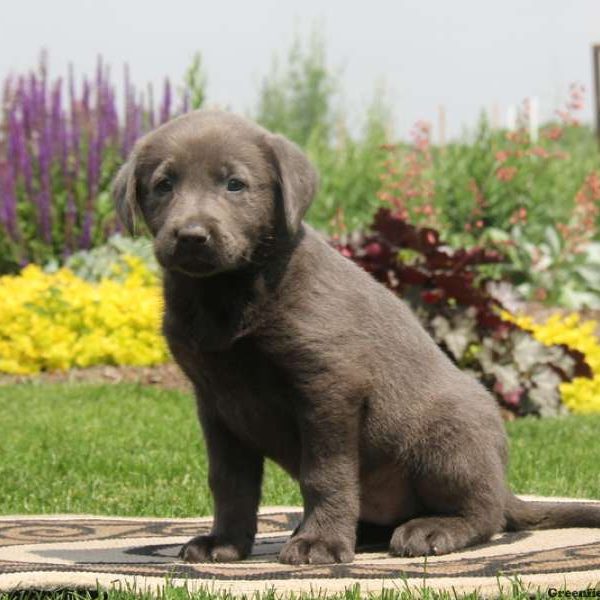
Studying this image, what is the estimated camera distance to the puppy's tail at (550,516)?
443 cm

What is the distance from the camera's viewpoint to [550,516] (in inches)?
175

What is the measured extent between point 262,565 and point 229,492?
327 millimetres

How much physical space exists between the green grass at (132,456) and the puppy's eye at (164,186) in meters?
2.11

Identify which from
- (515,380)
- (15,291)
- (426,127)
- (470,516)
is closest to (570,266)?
(426,127)

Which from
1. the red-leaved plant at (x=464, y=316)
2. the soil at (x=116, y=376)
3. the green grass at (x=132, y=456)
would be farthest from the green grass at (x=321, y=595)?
the soil at (x=116, y=376)

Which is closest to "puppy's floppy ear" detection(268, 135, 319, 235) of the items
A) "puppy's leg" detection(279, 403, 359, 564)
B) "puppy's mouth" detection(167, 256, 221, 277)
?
"puppy's mouth" detection(167, 256, 221, 277)

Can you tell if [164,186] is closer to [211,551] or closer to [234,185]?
[234,185]

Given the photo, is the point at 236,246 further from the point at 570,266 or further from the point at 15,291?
the point at 570,266

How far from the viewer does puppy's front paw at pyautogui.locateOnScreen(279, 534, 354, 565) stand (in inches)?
146

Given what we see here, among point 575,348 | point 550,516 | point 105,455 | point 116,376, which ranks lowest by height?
point 116,376

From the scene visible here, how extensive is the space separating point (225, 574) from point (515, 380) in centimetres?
532

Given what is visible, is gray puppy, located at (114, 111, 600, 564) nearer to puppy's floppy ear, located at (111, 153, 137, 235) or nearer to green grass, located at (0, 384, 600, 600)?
puppy's floppy ear, located at (111, 153, 137, 235)

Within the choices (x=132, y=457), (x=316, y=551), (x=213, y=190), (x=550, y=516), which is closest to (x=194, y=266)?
(x=213, y=190)

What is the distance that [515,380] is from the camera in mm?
8586
